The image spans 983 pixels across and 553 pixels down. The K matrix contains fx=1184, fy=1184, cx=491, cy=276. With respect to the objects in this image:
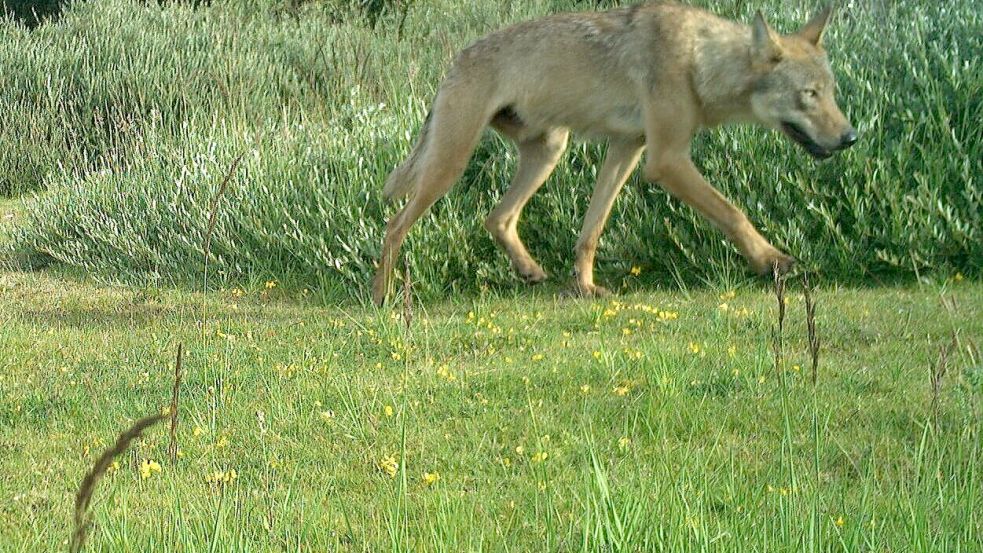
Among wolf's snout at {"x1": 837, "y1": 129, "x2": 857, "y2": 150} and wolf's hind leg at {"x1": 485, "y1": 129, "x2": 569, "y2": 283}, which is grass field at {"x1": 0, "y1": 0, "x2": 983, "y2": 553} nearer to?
wolf's hind leg at {"x1": 485, "y1": 129, "x2": 569, "y2": 283}

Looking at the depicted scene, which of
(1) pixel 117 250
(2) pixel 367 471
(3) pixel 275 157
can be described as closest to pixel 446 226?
(3) pixel 275 157

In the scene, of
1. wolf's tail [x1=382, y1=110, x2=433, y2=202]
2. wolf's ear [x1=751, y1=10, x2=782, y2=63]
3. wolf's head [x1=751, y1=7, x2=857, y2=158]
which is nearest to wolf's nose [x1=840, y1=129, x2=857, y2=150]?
wolf's head [x1=751, y1=7, x2=857, y2=158]

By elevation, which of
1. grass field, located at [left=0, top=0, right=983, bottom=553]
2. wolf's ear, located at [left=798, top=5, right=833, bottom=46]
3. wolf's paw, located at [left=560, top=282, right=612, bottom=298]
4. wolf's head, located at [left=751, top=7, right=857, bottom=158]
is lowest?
wolf's paw, located at [left=560, top=282, right=612, bottom=298]

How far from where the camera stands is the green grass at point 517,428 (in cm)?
310

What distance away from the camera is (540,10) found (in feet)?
45.5

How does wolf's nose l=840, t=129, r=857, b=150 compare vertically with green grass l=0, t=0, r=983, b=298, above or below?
above

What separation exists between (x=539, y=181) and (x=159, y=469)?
4386 millimetres

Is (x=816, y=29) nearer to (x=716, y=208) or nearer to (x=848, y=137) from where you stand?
(x=848, y=137)

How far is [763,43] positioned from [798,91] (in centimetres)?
38

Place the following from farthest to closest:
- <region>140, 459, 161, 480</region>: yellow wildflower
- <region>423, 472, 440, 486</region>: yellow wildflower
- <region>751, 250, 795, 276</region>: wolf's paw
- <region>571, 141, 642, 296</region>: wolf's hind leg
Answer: <region>571, 141, 642, 296</region>: wolf's hind leg < <region>751, 250, 795, 276</region>: wolf's paw < <region>140, 459, 161, 480</region>: yellow wildflower < <region>423, 472, 440, 486</region>: yellow wildflower

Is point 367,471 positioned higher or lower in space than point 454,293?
higher

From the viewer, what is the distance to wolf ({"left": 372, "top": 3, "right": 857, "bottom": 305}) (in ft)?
23.3

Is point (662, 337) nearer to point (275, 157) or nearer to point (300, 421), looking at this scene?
point (300, 421)

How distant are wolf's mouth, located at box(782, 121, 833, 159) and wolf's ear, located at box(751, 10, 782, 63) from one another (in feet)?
1.35
